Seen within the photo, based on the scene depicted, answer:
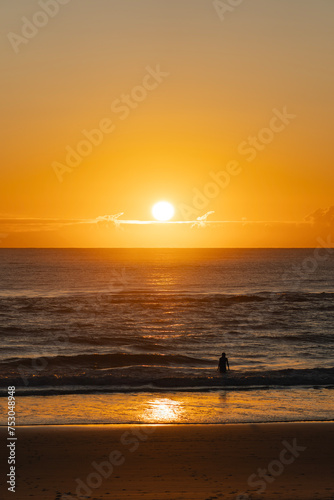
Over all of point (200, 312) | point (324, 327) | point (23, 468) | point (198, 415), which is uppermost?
point (200, 312)

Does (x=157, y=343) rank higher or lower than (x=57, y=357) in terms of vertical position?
higher

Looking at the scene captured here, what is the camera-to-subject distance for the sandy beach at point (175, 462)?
39.9ft

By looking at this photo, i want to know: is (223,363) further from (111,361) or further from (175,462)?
(175,462)

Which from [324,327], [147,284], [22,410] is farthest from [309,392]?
[147,284]

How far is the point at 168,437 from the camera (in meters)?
16.3

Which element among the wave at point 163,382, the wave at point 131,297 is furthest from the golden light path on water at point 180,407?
the wave at point 131,297

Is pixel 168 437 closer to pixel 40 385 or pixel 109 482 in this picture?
pixel 109 482

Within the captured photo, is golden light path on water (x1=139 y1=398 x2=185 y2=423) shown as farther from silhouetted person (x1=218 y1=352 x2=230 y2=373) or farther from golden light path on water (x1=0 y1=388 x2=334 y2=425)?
silhouetted person (x1=218 y1=352 x2=230 y2=373)

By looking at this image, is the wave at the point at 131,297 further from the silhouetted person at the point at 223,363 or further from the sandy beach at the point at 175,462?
the sandy beach at the point at 175,462

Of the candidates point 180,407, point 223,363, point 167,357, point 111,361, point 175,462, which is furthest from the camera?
point 167,357

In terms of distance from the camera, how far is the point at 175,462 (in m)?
14.1

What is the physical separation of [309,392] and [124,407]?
8.58 metres

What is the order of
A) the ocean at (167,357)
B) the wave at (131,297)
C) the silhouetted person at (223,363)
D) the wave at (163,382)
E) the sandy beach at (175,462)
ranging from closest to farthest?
the sandy beach at (175,462), the ocean at (167,357), the wave at (163,382), the silhouetted person at (223,363), the wave at (131,297)

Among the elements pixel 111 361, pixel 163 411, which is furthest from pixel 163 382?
pixel 111 361
